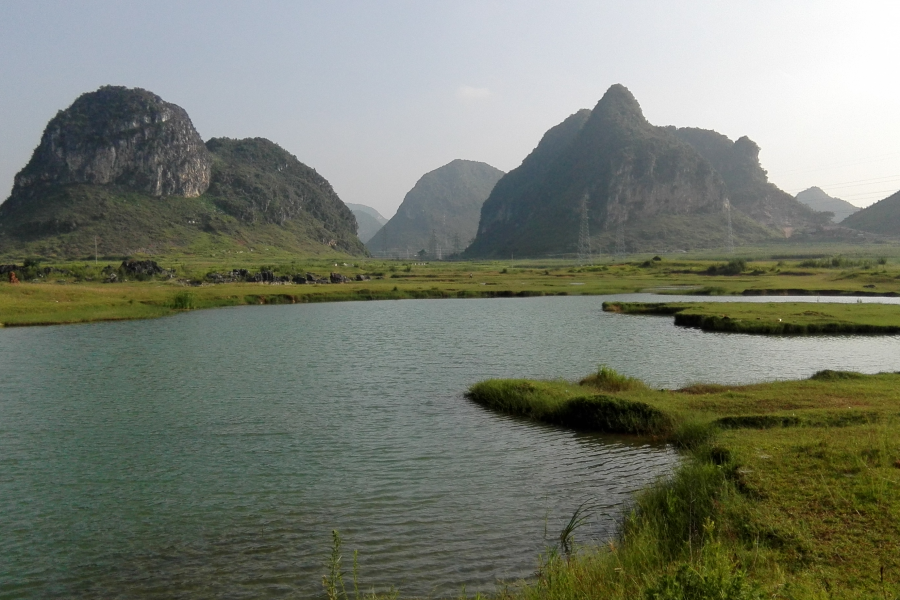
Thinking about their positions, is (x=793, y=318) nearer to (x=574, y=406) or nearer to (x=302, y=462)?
(x=574, y=406)

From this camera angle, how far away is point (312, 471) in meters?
17.8

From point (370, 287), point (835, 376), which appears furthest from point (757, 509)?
point (370, 287)

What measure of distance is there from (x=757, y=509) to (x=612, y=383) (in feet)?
48.0

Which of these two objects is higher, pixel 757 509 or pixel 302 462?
pixel 757 509

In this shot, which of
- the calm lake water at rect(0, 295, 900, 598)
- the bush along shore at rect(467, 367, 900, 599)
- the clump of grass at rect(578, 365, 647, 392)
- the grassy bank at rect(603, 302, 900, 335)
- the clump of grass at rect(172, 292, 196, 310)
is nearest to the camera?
the bush along shore at rect(467, 367, 900, 599)

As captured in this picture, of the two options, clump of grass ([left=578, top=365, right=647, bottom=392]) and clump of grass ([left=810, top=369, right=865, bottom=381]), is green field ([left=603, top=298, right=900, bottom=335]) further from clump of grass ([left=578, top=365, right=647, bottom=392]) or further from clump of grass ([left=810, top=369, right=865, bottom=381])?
clump of grass ([left=578, top=365, right=647, bottom=392])

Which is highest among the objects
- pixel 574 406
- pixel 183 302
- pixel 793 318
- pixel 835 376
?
pixel 183 302

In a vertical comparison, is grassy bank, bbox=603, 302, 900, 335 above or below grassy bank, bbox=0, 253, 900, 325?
below

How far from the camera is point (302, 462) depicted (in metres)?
18.6

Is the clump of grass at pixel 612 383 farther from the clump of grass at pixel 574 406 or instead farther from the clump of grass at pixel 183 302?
the clump of grass at pixel 183 302

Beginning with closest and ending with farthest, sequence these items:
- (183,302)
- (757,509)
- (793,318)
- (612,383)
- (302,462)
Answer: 1. (757,509)
2. (302,462)
3. (612,383)
4. (793,318)
5. (183,302)

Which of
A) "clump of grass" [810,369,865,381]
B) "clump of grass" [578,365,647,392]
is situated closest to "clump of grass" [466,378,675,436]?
"clump of grass" [578,365,647,392]

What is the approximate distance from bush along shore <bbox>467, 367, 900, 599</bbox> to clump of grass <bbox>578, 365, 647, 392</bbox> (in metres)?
3.79

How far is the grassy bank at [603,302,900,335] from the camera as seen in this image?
139 ft
